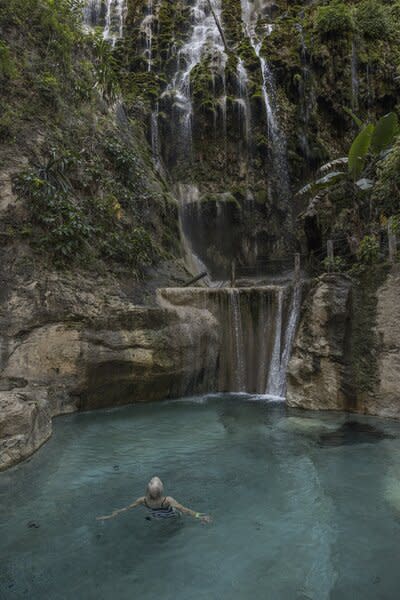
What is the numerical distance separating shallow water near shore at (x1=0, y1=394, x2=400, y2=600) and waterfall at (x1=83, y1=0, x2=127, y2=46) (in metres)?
21.6

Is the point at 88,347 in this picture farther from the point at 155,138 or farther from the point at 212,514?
the point at 155,138

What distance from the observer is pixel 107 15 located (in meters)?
22.7

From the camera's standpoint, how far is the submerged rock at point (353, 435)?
Result: 7.07m

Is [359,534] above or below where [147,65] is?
below

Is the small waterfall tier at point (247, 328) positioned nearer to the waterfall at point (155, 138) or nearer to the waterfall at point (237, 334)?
the waterfall at point (237, 334)

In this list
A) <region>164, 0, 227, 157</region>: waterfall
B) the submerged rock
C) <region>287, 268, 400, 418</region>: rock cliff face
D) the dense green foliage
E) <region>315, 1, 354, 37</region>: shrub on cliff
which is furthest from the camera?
<region>315, 1, 354, 37</region>: shrub on cliff

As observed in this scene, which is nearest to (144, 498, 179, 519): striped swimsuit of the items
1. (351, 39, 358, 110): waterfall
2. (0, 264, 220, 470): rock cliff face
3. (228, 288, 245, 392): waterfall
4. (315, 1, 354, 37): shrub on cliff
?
(0, 264, 220, 470): rock cliff face

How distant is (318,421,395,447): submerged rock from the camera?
7070mm

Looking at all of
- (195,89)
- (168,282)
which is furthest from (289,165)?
(168,282)

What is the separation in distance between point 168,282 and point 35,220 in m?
3.91

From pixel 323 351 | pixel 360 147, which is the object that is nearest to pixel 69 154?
pixel 360 147

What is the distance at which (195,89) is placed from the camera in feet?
61.4

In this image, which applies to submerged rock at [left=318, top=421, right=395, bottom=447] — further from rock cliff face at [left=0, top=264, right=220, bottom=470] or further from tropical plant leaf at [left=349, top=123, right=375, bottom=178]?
tropical plant leaf at [left=349, top=123, right=375, bottom=178]

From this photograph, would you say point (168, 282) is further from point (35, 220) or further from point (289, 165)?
point (289, 165)
